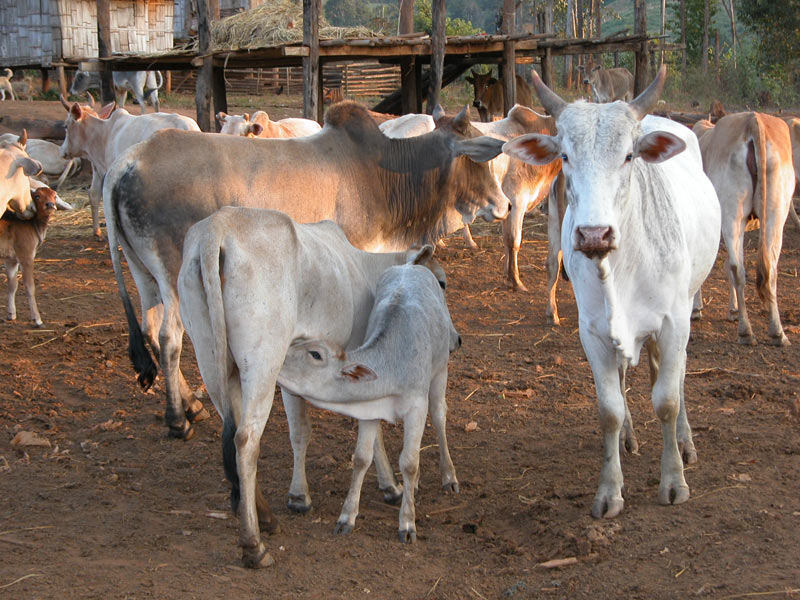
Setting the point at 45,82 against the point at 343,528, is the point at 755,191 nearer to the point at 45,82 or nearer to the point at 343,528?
the point at 343,528

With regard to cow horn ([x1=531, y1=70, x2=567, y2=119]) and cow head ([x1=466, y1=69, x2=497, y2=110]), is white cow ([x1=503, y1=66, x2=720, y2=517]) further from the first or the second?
cow head ([x1=466, y1=69, x2=497, y2=110])

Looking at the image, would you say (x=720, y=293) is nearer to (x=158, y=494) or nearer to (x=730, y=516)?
(x=730, y=516)

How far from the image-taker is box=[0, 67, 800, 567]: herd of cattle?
414cm

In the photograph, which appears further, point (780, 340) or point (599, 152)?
point (780, 340)

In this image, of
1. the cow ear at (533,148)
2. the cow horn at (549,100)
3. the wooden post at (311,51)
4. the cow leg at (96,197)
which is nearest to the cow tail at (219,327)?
the cow ear at (533,148)

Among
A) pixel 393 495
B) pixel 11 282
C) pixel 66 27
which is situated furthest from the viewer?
pixel 66 27

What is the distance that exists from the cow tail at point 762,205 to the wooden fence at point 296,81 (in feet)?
72.0

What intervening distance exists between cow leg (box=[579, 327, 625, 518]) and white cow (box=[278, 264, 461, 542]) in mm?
795

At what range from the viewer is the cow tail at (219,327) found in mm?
4062

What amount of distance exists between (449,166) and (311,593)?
13.5 ft

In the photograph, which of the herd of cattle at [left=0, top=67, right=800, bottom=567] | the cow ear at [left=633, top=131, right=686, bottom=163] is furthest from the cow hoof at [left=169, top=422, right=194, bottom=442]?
the cow ear at [left=633, top=131, right=686, bottom=163]

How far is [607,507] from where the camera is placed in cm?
453

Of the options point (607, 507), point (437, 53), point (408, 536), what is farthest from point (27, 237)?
point (437, 53)

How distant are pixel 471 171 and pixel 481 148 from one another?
344 mm
